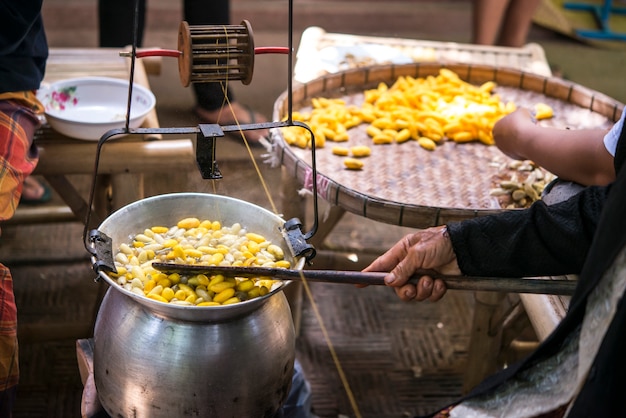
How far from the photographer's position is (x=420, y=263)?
1485 millimetres

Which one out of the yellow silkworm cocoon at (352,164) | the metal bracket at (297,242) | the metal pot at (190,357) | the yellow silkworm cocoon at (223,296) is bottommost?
the metal pot at (190,357)

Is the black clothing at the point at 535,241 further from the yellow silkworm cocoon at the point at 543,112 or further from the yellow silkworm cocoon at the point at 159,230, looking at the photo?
the yellow silkworm cocoon at the point at 543,112

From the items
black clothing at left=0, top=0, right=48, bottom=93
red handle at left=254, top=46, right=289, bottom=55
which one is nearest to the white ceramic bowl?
black clothing at left=0, top=0, right=48, bottom=93

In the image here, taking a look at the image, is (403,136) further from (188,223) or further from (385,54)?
(188,223)

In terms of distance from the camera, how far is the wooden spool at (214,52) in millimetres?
1332

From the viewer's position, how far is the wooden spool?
52.4 inches

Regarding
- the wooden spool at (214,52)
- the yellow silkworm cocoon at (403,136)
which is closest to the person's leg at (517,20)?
the yellow silkworm cocoon at (403,136)

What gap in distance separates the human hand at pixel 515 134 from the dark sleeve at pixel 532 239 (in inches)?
23.4

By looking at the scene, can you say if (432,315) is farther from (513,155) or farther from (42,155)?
(42,155)

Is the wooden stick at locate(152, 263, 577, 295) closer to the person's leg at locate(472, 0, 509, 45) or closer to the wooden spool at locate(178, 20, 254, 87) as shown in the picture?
the wooden spool at locate(178, 20, 254, 87)

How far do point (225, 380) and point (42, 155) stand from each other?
1104mm

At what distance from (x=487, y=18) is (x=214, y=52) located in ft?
9.22

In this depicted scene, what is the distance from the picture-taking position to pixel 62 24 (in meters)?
5.19

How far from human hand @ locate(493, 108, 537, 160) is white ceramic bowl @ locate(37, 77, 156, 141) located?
40.2 inches
